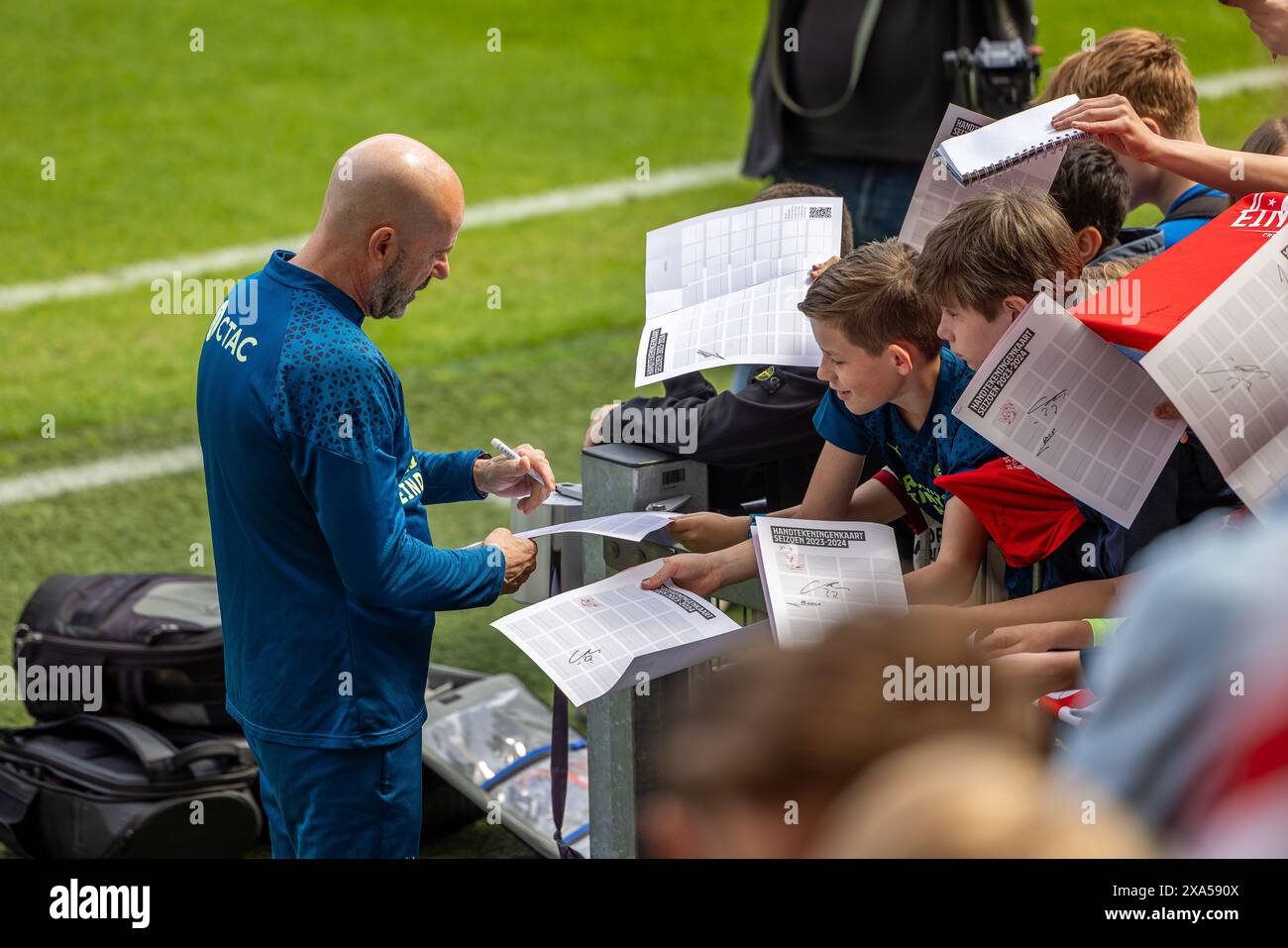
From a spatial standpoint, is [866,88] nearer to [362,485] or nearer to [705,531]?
[705,531]

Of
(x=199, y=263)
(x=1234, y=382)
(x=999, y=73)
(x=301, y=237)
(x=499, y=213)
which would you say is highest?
(x=999, y=73)

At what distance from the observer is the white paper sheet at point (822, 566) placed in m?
2.40

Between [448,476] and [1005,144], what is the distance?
127 cm

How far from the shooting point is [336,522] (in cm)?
245

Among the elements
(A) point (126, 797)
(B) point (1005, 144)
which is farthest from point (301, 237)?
(B) point (1005, 144)

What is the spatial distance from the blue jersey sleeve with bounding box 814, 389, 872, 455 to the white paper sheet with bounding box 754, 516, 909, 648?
0.81 ft

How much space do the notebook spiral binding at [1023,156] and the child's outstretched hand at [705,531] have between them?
0.77 metres

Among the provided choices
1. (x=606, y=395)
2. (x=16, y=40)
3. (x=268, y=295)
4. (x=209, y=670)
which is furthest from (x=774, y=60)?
(x=16, y=40)

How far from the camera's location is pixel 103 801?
3600 mm

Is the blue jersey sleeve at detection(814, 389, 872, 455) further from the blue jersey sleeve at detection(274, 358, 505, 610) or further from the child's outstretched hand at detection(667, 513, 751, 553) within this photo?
the blue jersey sleeve at detection(274, 358, 505, 610)

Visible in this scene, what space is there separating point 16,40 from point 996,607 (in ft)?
43.8

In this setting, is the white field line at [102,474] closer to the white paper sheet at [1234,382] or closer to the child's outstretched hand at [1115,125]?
the child's outstretched hand at [1115,125]
